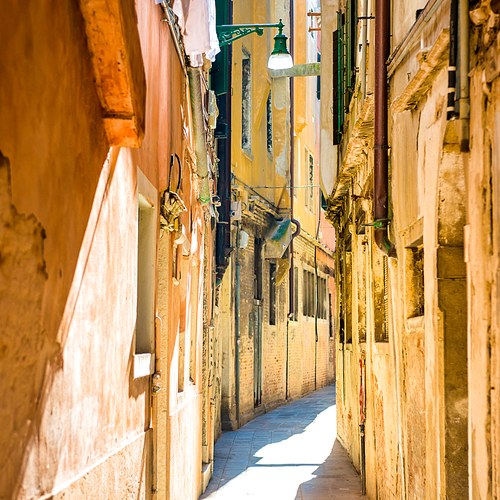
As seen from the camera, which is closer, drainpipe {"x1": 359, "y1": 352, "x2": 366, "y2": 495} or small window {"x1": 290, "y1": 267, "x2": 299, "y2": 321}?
drainpipe {"x1": 359, "y1": 352, "x2": 366, "y2": 495}

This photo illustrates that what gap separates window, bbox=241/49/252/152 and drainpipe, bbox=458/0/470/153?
13.0 m

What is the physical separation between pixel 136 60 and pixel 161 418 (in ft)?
11.0

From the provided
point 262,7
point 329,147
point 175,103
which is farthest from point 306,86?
point 175,103

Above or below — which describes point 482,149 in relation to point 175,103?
below

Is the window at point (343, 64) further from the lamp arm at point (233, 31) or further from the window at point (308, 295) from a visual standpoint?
the window at point (308, 295)

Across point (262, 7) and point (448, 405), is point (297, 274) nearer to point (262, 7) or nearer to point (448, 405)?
point (262, 7)

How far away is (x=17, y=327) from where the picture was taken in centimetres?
254

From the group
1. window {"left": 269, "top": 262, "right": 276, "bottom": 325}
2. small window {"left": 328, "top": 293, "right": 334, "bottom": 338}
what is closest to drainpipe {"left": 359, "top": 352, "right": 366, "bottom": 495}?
window {"left": 269, "top": 262, "right": 276, "bottom": 325}

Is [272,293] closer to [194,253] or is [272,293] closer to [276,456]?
[276,456]

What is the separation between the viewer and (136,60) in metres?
3.88

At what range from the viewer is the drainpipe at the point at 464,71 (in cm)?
389

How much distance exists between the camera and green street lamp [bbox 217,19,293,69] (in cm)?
1084

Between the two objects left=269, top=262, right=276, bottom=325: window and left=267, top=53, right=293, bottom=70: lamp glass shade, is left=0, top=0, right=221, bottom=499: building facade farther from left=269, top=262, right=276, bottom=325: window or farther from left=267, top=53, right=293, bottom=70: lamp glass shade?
left=269, top=262, right=276, bottom=325: window

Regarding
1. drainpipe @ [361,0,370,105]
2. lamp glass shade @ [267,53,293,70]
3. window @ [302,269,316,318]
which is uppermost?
lamp glass shade @ [267,53,293,70]
